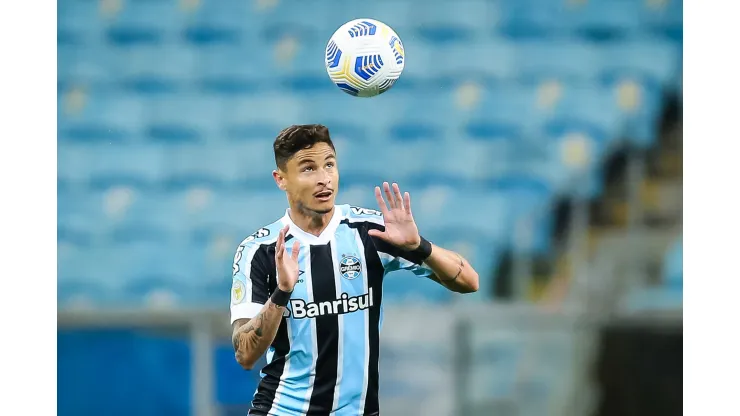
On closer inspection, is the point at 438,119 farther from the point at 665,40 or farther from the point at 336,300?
the point at 336,300

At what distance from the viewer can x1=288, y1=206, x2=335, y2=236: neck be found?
3828 millimetres

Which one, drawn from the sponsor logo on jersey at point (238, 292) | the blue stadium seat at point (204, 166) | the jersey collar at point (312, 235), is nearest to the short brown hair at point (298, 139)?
the jersey collar at point (312, 235)

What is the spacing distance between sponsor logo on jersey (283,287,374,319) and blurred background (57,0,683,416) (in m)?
2.41

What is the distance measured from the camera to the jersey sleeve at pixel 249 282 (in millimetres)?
3732

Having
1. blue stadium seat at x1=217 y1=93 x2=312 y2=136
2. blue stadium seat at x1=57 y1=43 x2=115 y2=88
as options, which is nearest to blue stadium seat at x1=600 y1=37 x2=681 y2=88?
blue stadium seat at x1=217 y1=93 x2=312 y2=136

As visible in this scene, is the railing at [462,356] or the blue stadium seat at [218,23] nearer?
the railing at [462,356]

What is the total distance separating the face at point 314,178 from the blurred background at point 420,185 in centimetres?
250

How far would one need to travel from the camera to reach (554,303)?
21.3ft

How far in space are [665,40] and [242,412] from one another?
13.7ft

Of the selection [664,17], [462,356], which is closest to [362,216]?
[462,356]

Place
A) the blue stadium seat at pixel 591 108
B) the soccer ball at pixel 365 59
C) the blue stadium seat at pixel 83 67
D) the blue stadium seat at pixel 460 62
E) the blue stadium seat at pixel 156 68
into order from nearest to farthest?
the soccer ball at pixel 365 59 < the blue stadium seat at pixel 591 108 < the blue stadium seat at pixel 460 62 < the blue stadium seat at pixel 156 68 < the blue stadium seat at pixel 83 67

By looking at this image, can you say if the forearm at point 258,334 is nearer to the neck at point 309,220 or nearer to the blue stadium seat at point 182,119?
the neck at point 309,220

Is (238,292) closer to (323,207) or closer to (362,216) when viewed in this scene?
(323,207)

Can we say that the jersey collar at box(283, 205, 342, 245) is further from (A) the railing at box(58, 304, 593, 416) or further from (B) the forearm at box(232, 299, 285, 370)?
(A) the railing at box(58, 304, 593, 416)
